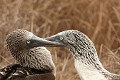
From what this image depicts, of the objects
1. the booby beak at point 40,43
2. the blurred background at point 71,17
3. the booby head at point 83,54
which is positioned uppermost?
the blurred background at point 71,17

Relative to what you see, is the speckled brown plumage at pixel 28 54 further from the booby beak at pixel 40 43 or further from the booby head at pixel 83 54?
the booby head at pixel 83 54

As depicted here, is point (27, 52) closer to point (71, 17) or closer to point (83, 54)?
point (83, 54)

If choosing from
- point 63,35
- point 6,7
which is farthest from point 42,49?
point 6,7

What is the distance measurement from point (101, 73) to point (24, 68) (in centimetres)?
110

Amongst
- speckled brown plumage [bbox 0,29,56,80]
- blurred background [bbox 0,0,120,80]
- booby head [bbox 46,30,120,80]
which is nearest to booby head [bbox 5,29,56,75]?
speckled brown plumage [bbox 0,29,56,80]

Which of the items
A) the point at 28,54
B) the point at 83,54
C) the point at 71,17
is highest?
the point at 71,17

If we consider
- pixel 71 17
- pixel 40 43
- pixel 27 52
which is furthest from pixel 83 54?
pixel 71 17

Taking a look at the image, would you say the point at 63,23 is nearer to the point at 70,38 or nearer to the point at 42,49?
the point at 42,49

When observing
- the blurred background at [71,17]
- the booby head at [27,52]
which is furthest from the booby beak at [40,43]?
the blurred background at [71,17]

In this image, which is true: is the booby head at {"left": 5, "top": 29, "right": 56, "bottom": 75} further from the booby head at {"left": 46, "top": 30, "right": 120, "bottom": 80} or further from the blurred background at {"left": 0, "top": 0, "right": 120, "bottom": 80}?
the blurred background at {"left": 0, "top": 0, "right": 120, "bottom": 80}

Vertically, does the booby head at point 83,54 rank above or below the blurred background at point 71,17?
below

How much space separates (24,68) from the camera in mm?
6742

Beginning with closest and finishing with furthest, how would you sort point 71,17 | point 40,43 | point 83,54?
point 83,54, point 40,43, point 71,17

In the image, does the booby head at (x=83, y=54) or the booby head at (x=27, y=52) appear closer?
the booby head at (x=83, y=54)
